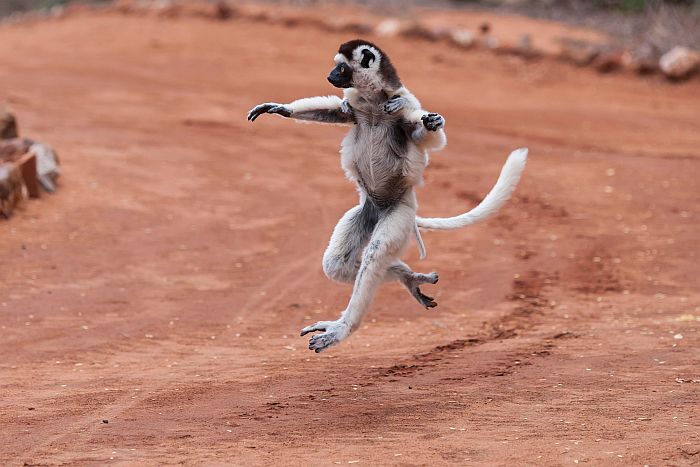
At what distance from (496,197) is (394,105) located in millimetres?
1031

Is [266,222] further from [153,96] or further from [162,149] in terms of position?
[153,96]

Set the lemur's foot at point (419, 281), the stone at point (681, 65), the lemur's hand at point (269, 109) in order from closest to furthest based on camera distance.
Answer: the lemur's hand at point (269, 109), the lemur's foot at point (419, 281), the stone at point (681, 65)

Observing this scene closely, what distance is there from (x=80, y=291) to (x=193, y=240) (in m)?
2.03

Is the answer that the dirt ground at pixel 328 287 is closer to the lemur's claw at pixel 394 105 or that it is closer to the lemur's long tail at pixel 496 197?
the lemur's long tail at pixel 496 197

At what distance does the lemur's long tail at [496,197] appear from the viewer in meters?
7.01

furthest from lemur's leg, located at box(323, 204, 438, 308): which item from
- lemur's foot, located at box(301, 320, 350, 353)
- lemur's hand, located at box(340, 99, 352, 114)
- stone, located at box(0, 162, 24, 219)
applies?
stone, located at box(0, 162, 24, 219)

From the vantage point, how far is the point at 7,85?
19266mm

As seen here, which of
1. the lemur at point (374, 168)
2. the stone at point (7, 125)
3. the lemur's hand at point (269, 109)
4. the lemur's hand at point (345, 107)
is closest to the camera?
the lemur at point (374, 168)

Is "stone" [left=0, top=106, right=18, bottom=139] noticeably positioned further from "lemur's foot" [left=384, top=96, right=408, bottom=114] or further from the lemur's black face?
Answer: "lemur's foot" [left=384, top=96, right=408, bottom=114]

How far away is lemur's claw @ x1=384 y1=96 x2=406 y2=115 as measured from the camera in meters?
6.62

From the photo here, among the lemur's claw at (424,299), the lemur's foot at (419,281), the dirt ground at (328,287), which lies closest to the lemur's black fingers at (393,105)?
the lemur's foot at (419,281)

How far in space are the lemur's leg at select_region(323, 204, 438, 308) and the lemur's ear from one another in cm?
98

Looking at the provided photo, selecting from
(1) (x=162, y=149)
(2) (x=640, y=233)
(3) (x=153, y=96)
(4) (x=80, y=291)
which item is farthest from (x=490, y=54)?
(4) (x=80, y=291)

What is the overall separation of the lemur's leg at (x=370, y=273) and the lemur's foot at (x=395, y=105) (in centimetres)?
66
